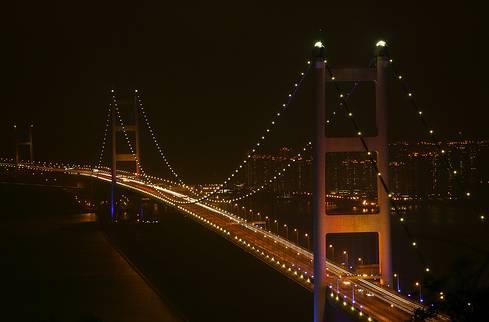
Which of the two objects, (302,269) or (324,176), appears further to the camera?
(302,269)

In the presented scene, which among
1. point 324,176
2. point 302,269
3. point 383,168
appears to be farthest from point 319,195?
point 302,269

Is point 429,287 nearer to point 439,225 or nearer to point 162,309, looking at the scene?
point 162,309

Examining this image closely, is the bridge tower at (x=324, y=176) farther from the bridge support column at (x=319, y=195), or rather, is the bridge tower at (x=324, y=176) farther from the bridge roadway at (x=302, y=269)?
the bridge roadway at (x=302, y=269)

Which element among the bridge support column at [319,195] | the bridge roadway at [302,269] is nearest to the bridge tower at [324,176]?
the bridge support column at [319,195]

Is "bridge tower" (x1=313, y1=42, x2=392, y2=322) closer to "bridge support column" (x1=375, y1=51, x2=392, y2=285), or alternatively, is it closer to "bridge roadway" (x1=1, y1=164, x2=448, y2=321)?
"bridge support column" (x1=375, y1=51, x2=392, y2=285)

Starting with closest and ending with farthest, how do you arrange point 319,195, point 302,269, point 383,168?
point 319,195, point 383,168, point 302,269

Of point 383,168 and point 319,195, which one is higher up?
point 383,168

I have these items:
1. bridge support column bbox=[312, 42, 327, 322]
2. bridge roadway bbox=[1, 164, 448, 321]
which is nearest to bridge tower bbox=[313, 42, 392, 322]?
bridge support column bbox=[312, 42, 327, 322]

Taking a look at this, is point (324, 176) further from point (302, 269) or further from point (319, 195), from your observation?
point (302, 269)
